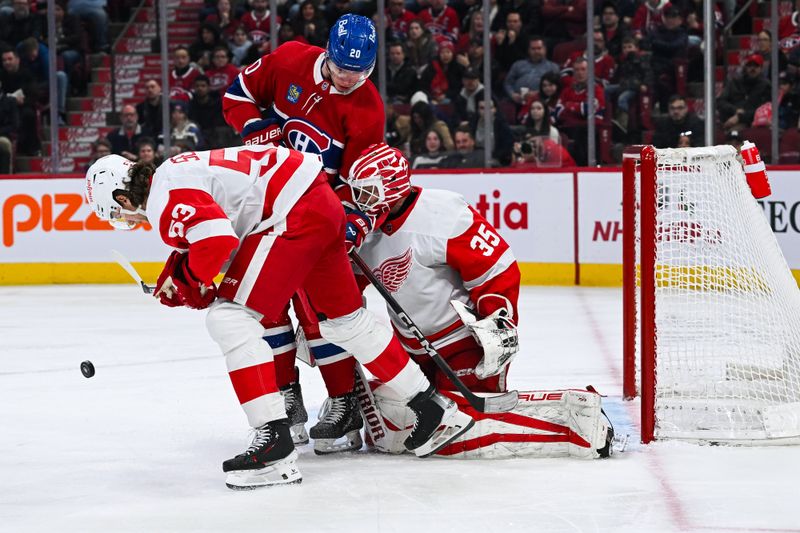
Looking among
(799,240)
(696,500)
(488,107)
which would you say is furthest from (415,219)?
(488,107)

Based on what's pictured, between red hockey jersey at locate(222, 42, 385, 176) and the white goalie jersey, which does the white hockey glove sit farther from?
red hockey jersey at locate(222, 42, 385, 176)

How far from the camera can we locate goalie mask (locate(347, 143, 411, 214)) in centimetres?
318

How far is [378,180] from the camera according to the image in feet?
10.4

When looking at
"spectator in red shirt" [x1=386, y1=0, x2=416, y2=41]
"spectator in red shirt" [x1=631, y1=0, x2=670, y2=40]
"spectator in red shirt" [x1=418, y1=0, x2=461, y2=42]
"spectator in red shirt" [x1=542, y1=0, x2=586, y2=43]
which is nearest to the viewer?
"spectator in red shirt" [x1=542, y1=0, x2=586, y2=43]

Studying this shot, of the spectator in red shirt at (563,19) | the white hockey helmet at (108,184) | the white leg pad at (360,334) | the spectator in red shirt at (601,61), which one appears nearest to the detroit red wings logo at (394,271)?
the white leg pad at (360,334)

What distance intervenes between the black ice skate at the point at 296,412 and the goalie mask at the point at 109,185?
75 centimetres

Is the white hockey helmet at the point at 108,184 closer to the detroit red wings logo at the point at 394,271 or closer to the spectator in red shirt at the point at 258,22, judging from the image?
the detroit red wings logo at the point at 394,271

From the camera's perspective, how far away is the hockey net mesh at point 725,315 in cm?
342

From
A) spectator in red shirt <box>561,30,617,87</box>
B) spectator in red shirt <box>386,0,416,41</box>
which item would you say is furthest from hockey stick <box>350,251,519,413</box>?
spectator in red shirt <box>386,0,416,41</box>

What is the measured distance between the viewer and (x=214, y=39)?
854 cm

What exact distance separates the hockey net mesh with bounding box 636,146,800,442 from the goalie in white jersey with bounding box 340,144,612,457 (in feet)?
1.17

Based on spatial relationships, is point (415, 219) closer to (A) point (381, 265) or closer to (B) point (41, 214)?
(A) point (381, 265)

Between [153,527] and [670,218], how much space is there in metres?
1.97

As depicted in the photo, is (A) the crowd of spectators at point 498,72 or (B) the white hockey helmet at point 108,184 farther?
(A) the crowd of spectators at point 498,72
